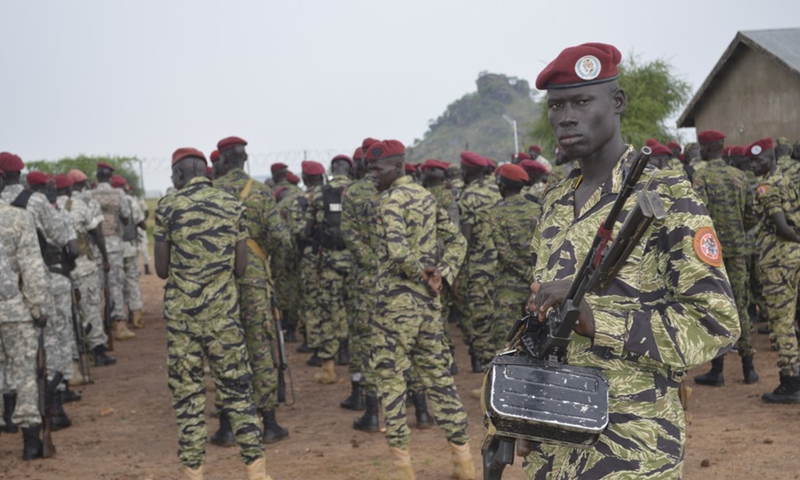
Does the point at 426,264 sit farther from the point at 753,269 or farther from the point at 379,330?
the point at 753,269

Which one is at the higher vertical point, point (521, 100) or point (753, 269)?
point (521, 100)

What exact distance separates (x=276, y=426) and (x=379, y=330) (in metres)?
1.84

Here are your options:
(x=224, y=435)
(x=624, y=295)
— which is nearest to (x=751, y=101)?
(x=224, y=435)

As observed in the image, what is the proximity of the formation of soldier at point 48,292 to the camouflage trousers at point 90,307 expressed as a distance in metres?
0.01

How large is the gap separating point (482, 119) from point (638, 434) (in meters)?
76.0

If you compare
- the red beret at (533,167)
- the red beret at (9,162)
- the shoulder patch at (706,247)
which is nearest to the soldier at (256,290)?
the red beret at (9,162)

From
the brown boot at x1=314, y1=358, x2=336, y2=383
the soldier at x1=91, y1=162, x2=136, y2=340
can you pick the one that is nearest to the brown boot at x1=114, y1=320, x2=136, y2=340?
the soldier at x1=91, y1=162, x2=136, y2=340

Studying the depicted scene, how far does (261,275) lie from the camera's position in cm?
708

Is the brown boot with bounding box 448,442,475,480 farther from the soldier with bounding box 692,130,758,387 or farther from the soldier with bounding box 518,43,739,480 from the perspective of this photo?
the soldier with bounding box 692,130,758,387

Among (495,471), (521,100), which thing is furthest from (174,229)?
(521,100)

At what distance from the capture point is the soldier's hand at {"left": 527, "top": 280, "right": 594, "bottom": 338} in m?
2.10

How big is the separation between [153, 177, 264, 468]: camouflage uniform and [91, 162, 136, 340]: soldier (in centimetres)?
609

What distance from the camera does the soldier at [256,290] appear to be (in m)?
6.90

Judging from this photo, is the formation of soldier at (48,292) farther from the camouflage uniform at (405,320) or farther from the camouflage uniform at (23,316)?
the camouflage uniform at (405,320)
